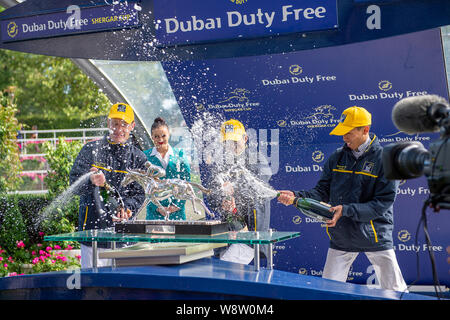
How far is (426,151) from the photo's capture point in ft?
7.20

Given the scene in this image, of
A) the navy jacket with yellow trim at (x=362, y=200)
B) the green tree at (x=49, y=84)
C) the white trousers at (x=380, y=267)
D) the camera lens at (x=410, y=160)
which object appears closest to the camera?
the camera lens at (x=410, y=160)

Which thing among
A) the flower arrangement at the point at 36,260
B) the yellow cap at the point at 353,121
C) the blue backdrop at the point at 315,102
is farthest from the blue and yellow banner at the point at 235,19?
the flower arrangement at the point at 36,260

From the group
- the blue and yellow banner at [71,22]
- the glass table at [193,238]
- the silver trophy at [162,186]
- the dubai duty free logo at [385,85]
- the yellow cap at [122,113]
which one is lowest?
the glass table at [193,238]

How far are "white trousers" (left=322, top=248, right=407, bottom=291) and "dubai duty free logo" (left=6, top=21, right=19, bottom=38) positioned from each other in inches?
176

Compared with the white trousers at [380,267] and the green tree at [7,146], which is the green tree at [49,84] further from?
the white trousers at [380,267]

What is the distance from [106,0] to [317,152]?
301cm

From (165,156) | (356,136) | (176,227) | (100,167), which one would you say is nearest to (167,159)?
(165,156)

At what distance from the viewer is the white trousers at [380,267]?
441 cm

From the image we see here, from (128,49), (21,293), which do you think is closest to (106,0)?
(128,49)

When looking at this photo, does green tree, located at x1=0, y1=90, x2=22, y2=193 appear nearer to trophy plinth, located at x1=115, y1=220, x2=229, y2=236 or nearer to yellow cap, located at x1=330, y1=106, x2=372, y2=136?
trophy plinth, located at x1=115, y1=220, x2=229, y2=236

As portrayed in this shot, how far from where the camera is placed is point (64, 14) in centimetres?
627

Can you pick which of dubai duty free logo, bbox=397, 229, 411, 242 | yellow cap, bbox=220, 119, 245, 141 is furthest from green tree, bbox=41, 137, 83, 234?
dubai duty free logo, bbox=397, 229, 411, 242

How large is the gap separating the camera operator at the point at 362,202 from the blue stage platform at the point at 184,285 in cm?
135

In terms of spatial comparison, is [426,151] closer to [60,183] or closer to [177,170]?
[177,170]
